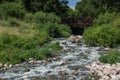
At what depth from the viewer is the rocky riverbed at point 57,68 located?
21.9 meters

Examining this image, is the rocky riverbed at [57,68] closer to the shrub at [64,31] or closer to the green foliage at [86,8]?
the shrub at [64,31]

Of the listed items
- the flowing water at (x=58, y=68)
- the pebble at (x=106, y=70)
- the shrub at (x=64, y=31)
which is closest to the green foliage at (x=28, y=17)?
the shrub at (x=64, y=31)

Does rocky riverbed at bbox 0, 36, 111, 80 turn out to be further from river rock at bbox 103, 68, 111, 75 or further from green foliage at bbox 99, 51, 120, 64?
green foliage at bbox 99, 51, 120, 64

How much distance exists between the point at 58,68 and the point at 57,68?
0.20 ft

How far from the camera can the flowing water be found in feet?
72.0

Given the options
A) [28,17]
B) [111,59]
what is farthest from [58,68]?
[28,17]

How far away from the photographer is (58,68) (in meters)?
24.2

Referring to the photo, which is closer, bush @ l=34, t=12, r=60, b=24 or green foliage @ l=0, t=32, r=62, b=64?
green foliage @ l=0, t=32, r=62, b=64

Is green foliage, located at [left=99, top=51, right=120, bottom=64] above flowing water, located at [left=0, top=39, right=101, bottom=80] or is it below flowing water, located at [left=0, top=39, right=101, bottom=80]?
above

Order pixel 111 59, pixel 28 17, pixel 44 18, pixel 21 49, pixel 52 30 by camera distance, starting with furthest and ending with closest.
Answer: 1. pixel 28 17
2. pixel 44 18
3. pixel 52 30
4. pixel 21 49
5. pixel 111 59

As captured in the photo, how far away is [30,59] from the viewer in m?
26.9

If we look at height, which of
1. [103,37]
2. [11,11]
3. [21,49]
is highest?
[21,49]

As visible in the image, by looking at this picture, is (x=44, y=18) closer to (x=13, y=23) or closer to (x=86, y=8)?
(x=13, y=23)

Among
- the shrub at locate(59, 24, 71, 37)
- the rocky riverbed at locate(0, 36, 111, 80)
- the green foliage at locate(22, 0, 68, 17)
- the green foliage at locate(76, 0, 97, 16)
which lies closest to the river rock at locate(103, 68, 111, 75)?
the rocky riverbed at locate(0, 36, 111, 80)
